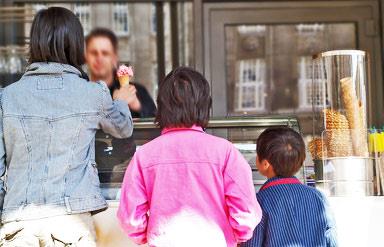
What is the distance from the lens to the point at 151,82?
684cm

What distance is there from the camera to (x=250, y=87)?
6.92 metres

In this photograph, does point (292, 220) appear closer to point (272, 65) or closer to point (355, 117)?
point (355, 117)

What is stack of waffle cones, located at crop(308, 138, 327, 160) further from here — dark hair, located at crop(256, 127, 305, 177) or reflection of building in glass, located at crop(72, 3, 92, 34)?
reflection of building in glass, located at crop(72, 3, 92, 34)

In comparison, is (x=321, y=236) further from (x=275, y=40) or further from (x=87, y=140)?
(x=275, y=40)

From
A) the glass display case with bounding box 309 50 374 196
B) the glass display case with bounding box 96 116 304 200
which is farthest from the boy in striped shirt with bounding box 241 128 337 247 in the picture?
the glass display case with bounding box 309 50 374 196

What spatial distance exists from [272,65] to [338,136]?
4.32 meters

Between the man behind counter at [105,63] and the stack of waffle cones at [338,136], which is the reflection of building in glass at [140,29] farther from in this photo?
the stack of waffle cones at [338,136]

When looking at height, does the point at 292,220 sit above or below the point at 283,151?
below

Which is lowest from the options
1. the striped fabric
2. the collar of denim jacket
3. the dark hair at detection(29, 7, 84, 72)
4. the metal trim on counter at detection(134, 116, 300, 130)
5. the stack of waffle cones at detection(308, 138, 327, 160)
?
Answer: the striped fabric

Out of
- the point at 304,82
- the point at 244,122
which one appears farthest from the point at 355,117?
the point at 304,82

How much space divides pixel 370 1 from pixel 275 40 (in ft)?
4.00

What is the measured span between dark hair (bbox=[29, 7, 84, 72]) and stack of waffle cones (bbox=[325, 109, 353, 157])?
1.20 meters

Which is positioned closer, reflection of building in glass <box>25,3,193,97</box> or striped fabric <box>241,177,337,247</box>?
striped fabric <box>241,177,337,247</box>

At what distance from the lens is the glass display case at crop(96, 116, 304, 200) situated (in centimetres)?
282
